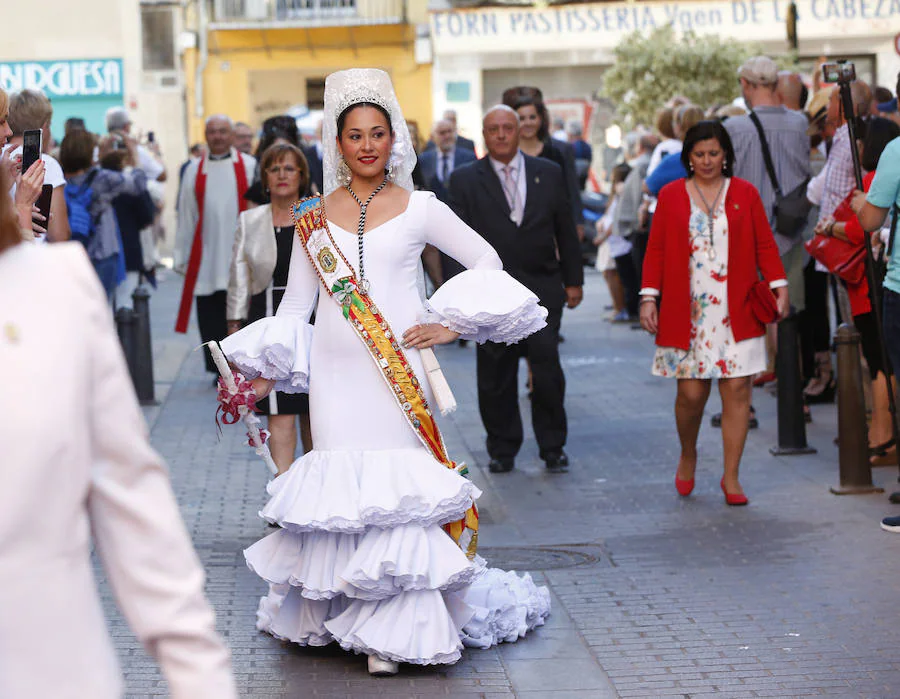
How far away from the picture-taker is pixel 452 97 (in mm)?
35875

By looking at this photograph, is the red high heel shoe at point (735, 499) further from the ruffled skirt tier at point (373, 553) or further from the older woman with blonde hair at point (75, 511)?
the older woman with blonde hair at point (75, 511)

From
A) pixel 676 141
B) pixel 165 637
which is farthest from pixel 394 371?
pixel 676 141

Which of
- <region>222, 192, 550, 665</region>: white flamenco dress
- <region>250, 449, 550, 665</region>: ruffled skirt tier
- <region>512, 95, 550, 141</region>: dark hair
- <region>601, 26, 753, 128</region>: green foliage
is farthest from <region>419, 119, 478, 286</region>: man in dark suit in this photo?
<region>601, 26, 753, 128</region>: green foliage

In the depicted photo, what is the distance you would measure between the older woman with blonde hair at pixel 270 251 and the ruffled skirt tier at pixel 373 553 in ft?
7.81

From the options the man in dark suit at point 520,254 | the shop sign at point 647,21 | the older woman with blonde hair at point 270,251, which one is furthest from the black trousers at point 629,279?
the shop sign at point 647,21

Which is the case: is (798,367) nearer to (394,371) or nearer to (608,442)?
(608,442)

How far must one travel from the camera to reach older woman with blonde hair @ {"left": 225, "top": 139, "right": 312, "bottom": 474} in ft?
27.6

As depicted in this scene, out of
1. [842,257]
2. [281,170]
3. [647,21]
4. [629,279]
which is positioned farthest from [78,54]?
[842,257]

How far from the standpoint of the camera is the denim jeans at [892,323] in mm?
7598

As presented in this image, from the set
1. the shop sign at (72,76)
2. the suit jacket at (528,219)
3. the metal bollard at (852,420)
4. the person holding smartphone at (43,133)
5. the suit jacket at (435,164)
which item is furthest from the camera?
the shop sign at (72,76)

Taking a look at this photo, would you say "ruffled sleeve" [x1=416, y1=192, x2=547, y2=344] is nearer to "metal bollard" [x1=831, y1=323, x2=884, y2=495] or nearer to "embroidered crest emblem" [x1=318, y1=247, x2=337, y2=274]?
"embroidered crest emblem" [x1=318, y1=247, x2=337, y2=274]

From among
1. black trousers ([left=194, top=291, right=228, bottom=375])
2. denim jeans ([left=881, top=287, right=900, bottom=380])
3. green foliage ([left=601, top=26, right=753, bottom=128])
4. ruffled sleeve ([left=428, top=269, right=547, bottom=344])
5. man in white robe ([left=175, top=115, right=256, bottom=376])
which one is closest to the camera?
ruffled sleeve ([left=428, top=269, right=547, bottom=344])

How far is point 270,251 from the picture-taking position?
8555 mm

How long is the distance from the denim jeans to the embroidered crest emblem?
3.01m
